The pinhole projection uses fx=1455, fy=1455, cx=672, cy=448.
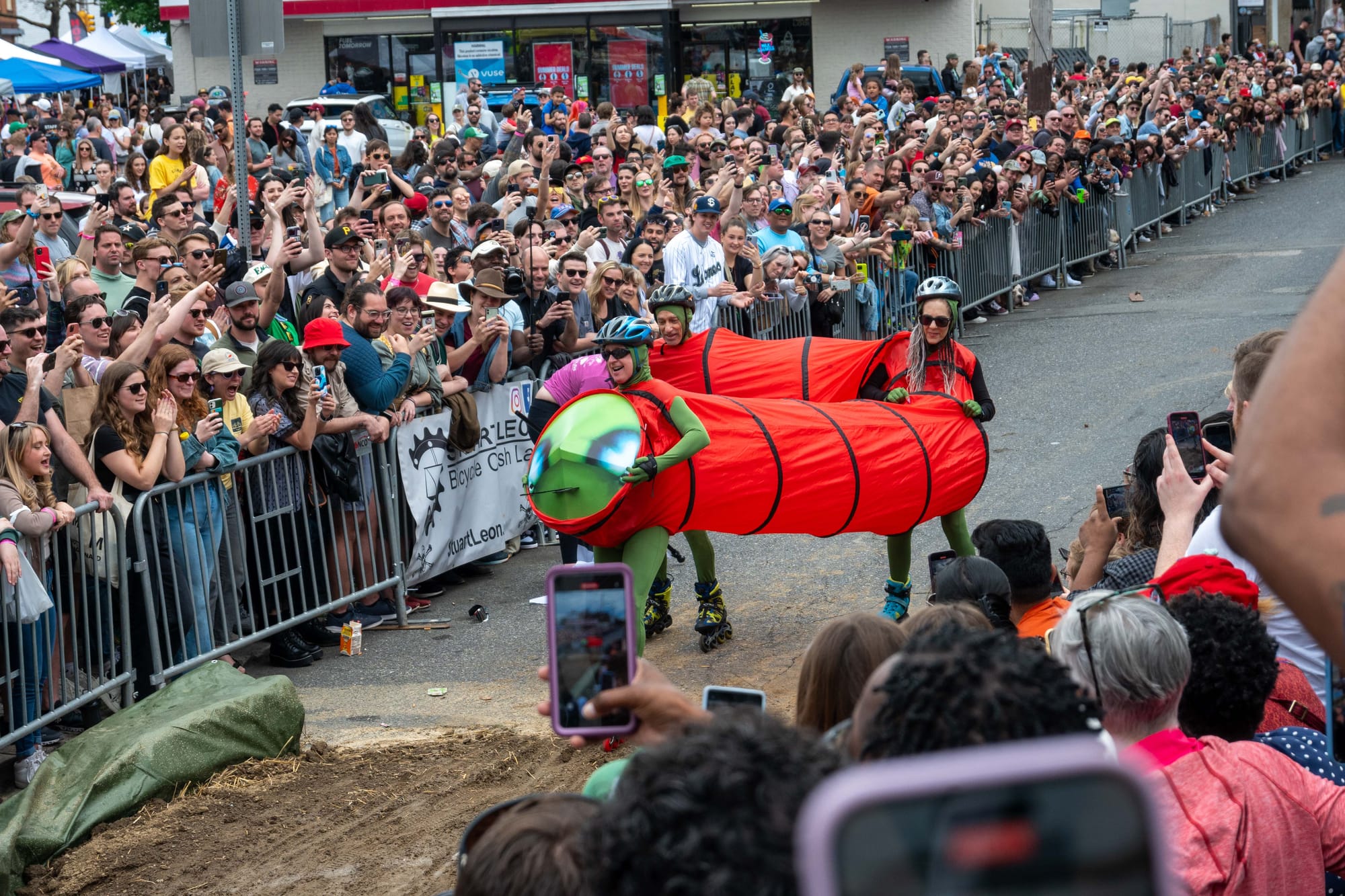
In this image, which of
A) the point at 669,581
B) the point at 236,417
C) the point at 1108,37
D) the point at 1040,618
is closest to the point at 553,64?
the point at 1108,37

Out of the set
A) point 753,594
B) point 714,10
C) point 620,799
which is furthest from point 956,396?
point 714,10

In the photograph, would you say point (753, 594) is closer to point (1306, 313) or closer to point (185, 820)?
point (185, 820)

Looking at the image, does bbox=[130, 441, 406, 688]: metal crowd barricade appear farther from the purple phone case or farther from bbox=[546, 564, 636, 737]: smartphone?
the purple phone case

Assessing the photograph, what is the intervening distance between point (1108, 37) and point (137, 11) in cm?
3103

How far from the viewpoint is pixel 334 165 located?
19.4 meters

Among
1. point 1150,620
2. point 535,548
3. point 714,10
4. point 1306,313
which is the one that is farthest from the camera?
point 714,10

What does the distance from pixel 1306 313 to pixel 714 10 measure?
3397cm

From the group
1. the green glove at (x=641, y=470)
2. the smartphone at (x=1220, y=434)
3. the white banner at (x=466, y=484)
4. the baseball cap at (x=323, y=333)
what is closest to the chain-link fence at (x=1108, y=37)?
the white banner at (x=466, y=484)

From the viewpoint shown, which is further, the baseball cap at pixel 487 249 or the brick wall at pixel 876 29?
the brick wall at pixel 876 29

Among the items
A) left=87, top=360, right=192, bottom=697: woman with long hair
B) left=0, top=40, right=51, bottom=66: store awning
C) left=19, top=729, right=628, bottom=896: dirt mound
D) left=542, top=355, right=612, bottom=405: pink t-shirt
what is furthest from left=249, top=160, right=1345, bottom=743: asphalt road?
left=0, top=40, right=51, bottom=66: store awning

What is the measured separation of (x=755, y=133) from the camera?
2477 cm

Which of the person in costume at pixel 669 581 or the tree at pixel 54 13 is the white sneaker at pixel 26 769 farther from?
the tree at pixel 54 13

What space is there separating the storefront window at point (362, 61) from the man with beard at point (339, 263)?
2638cm

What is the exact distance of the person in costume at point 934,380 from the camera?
7.83m
